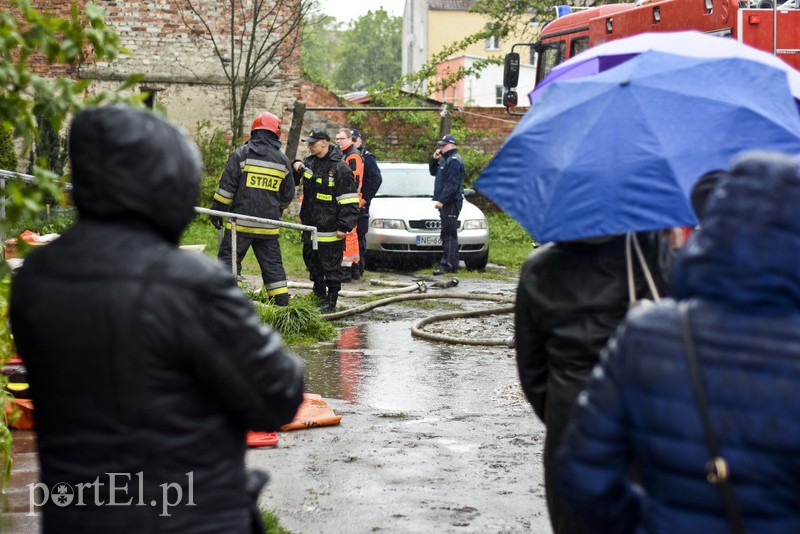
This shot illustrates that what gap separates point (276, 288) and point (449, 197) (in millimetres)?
5724

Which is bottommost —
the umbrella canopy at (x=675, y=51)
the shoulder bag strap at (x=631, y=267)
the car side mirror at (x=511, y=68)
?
the shoulder bag strap at (x=631, y=267)

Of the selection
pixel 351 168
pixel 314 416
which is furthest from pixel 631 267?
pixel 351 168

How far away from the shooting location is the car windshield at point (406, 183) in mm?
18250

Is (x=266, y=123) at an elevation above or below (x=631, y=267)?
above

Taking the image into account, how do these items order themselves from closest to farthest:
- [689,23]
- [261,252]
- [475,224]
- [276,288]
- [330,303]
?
[689,23] → [261,252] → [276,288] → [330,303] → [475,224]

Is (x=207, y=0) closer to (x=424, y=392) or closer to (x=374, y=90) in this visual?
(x=374, y=90)

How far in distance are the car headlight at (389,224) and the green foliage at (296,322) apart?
588 cm

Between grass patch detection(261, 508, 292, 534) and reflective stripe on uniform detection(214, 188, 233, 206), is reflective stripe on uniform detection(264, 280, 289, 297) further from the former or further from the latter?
grass patch detection(261, 508, 292, 534)

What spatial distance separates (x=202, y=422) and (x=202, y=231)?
18.1 meters

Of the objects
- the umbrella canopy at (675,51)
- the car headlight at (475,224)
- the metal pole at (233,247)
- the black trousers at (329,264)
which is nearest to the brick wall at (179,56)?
the car headlight at (475,224)

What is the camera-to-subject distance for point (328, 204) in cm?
1255

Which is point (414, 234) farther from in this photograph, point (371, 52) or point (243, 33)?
point (371, 52)

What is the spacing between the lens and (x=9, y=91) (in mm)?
3615

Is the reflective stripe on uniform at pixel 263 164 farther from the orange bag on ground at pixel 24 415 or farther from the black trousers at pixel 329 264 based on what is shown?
the orange bag on ground at pixel 24 415
